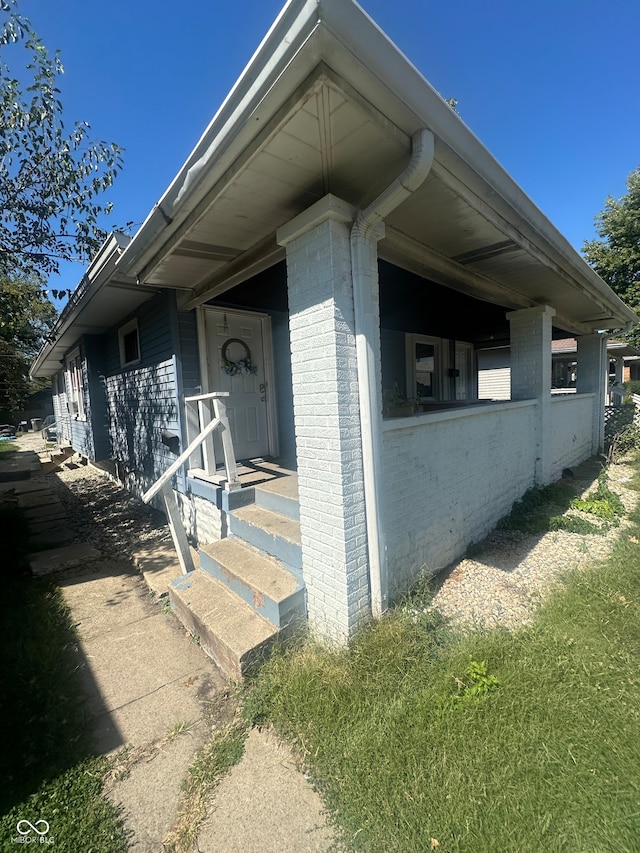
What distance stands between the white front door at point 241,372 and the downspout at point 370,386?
242 centimetres

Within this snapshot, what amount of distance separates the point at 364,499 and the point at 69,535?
447cm

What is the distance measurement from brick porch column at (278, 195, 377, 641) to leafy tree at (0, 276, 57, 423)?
4714 millimetres

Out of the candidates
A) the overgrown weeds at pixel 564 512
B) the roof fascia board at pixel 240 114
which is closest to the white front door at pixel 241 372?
the roof fascia board at pixel 240 114

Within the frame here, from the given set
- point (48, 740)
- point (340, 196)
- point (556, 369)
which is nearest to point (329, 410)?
point (340, 196)

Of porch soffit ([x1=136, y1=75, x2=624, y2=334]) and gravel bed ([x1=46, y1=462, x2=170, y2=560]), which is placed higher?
porch soffit ([x1=136, y1=75, x2=624, y2=334])

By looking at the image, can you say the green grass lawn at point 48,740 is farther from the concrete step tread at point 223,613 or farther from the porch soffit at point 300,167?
the porch soffit at point 300,167

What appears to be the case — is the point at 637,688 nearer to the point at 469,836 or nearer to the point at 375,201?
the point at 469,836

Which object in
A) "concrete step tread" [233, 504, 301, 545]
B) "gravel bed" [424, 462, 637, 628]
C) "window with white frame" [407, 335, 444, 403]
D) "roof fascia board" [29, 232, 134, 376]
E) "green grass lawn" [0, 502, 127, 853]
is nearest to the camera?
"green grass lawn" [0, 502, 127, 853]

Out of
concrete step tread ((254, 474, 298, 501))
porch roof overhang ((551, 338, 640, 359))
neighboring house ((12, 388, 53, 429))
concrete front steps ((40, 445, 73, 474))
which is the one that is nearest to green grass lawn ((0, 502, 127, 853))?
concrete step tread ((254, 474, 298, 501))

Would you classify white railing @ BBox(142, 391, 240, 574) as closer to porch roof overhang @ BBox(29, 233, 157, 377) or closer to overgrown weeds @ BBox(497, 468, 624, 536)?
porch roof overhang @ BBox(29, 233, 157, 377)

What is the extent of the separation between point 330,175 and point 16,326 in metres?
7.34

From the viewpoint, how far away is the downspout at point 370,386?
7.29 feet

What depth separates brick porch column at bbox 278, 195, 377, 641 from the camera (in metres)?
2.18

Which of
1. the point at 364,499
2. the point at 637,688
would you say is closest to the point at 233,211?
the point at 364,499
